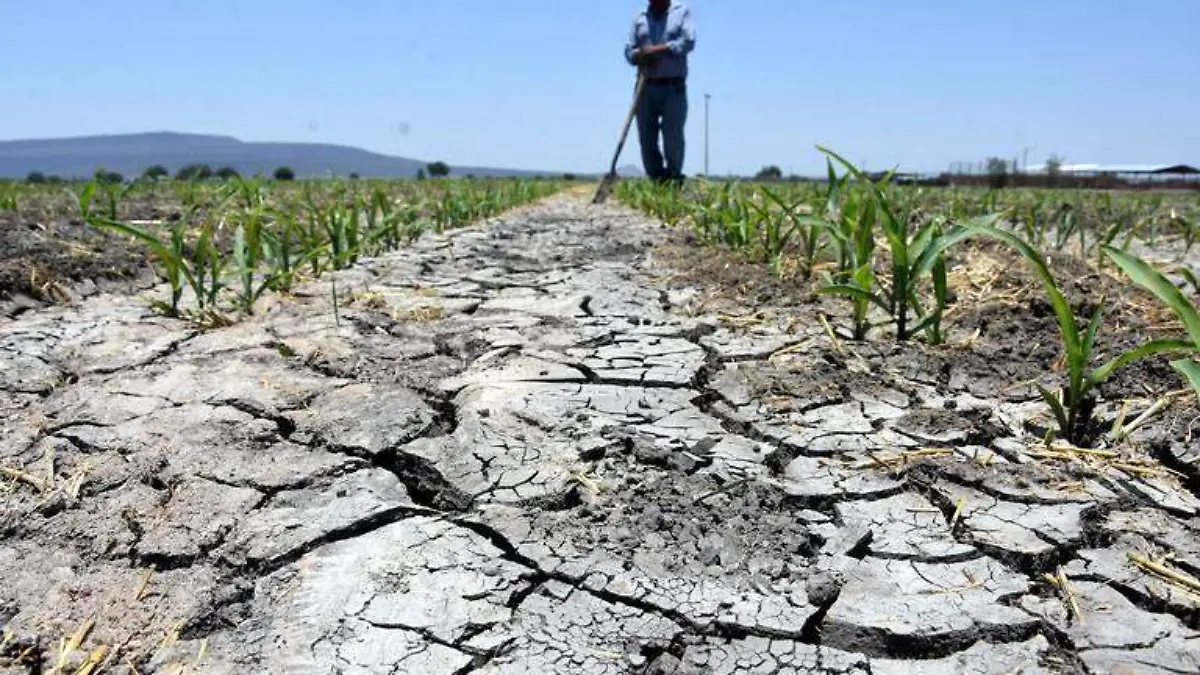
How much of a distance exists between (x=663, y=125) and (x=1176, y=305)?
661cm

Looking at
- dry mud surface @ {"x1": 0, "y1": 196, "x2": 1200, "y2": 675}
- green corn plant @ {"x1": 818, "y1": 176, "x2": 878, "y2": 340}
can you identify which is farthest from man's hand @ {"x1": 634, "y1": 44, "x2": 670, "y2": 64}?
dry mud surface @ {"x1": 0, "y1": 196, "x2": 1200, "y2": 675}

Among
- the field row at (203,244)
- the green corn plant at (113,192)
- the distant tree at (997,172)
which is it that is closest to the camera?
the field row at (203,244)

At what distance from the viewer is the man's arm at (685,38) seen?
702 centimetres

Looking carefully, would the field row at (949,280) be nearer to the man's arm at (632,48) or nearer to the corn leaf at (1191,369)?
the corn leaf at (1191,369)

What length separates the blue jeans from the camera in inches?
295

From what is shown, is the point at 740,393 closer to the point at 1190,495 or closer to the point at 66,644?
the point at 1190,495

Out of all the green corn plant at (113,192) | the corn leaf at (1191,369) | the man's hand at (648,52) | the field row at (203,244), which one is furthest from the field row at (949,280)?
the man's hand at (648,52)

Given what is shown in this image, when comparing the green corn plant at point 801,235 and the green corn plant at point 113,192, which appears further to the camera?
the green corn plant at point 113,192

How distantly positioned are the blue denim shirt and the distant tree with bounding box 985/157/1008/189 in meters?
8.08

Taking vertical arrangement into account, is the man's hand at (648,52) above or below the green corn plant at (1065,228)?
above

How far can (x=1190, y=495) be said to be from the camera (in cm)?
127

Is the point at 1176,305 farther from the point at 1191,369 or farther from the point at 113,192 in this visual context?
the point at 113,192

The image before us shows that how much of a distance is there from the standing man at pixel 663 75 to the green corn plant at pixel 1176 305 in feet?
18.8

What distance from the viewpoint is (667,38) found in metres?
7.25
